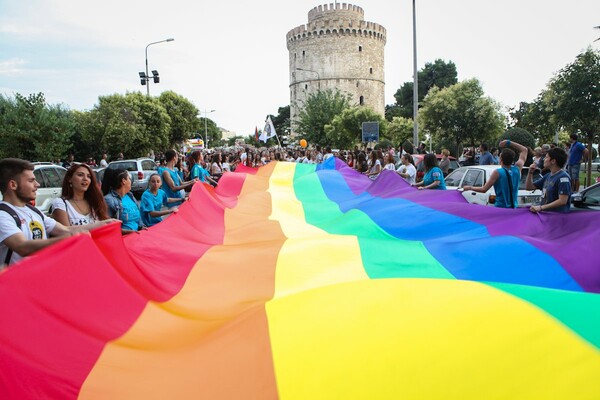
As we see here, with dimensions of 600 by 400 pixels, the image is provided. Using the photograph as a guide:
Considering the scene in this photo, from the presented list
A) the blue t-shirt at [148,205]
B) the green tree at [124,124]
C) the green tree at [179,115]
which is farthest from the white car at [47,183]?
the green tree at [179,115]

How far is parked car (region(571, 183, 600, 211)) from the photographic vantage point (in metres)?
8.55

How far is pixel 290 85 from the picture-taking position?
7675 centimetres

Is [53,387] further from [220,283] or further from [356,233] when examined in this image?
[356,233]

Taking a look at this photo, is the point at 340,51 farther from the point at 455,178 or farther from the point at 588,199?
the point at 588,199

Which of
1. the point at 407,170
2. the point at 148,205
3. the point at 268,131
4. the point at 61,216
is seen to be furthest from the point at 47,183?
the point at 268,131

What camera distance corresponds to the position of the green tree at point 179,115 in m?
46.1

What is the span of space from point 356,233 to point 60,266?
12.8 ft

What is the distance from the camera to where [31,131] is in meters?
26.1

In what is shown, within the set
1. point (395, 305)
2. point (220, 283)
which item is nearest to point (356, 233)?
point (220, 283)

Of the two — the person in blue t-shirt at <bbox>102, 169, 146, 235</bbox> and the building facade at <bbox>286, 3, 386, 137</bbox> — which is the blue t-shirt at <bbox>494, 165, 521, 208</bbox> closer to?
the person in blue t-shirt at <bbox>102, 169, 146, 235</bbox>

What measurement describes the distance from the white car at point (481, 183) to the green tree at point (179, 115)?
3706 centimetres

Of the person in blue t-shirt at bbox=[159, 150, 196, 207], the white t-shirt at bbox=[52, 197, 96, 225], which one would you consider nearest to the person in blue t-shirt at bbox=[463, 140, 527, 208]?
the person in blue t-shirt at bbox=[159, 150, 196, 207]

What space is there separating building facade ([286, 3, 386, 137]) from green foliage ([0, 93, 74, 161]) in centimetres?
4467

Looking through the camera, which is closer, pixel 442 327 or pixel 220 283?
pixel 442 327
